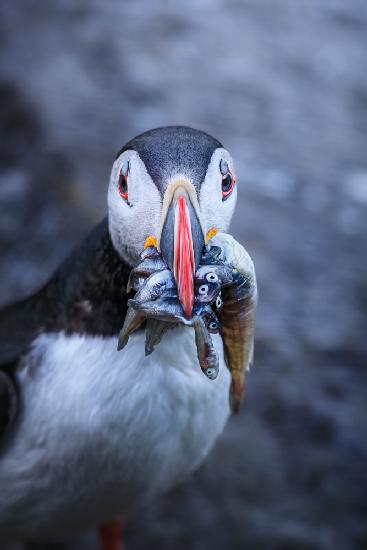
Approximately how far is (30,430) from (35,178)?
3101 millimetres

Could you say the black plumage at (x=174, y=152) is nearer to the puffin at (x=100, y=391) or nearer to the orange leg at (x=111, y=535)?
the puffin at (x=100, y=391)

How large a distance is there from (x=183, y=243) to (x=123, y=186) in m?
0.43

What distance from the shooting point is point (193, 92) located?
695cm

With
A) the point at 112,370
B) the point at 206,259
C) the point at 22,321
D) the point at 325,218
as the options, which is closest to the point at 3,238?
the point at 325,218

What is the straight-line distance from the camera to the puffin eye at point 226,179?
9.03 feet

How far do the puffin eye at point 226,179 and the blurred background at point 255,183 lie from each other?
2051 millimetres

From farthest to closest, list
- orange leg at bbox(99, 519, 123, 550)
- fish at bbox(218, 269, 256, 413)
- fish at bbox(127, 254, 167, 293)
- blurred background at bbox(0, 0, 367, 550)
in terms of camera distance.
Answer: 1. blurred background at bbox(0, 0, 367, 550)
2. orange leg at bbox(99, 519, 123, 550)
3. fish at bbox(218, 269, 256, 413)
4. fish at bbox(127, 254, 167, 293)

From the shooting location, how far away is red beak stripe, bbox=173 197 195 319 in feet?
7.80

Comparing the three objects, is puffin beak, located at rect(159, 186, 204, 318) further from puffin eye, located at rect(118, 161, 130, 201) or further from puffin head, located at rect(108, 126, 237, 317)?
puffin eye, located at rect(118, 161, 130, 201)

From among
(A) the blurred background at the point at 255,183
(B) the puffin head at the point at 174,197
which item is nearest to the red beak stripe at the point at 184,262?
(B) the puffin head at the point at 174,197

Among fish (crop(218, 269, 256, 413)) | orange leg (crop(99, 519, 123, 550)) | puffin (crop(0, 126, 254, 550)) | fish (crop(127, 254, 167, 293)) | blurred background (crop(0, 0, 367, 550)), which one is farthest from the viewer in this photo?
blurred background (crop(0, 0, 367, 550))

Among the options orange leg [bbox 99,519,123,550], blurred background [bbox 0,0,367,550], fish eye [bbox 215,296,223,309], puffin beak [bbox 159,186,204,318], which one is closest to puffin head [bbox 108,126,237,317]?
puffin beak [bbox 159,186,204,318]

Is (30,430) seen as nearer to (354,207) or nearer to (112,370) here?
(112,370)

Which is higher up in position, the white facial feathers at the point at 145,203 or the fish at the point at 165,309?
the white facial feathers at the point at 145,203
